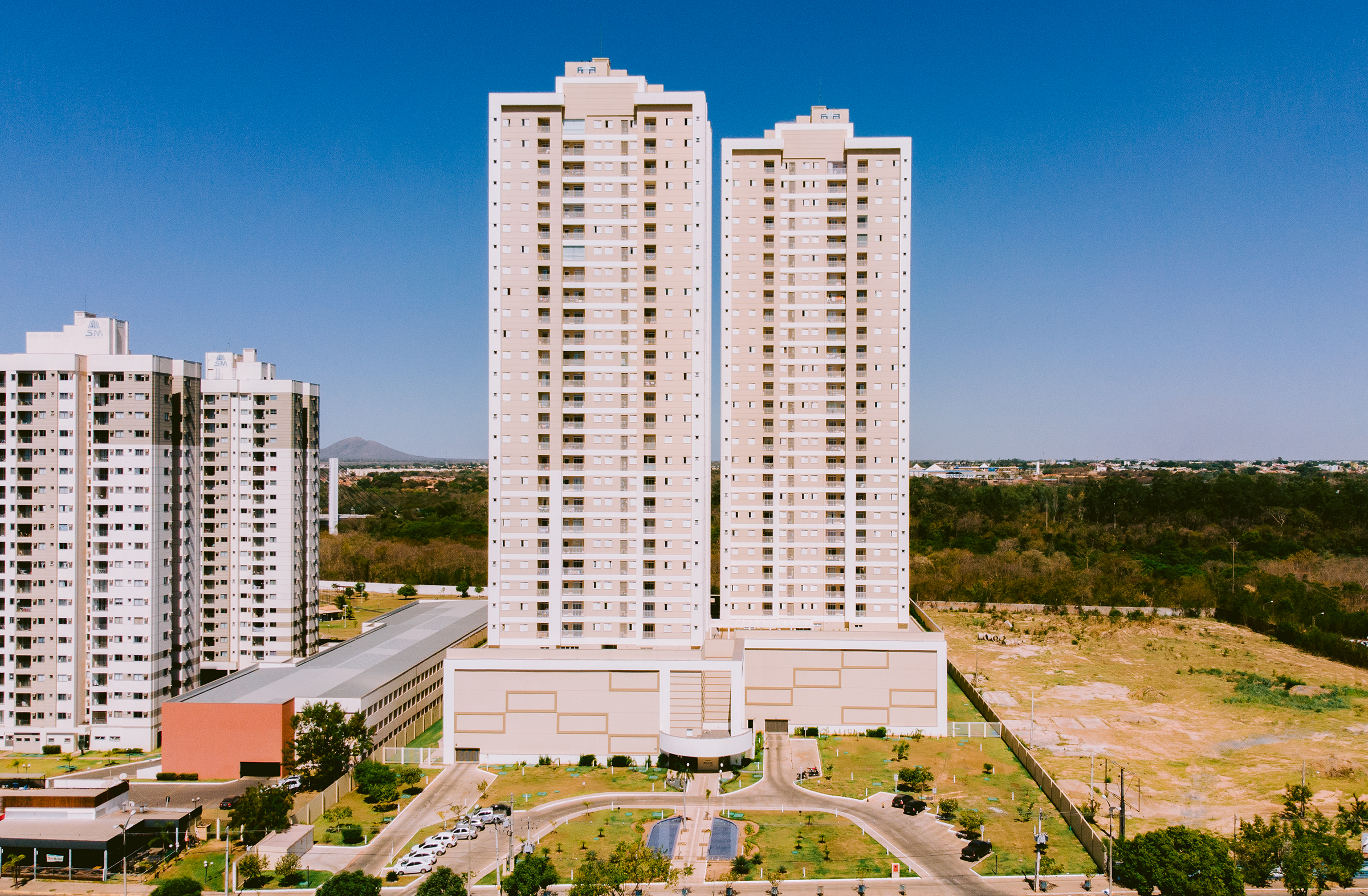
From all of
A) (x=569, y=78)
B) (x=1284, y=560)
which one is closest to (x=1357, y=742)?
(x=569, y=78)

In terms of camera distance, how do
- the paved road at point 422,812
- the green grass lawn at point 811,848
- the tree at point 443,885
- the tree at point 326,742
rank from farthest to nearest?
the tree at point 326,742 < the paved road at point 422,812 < the green grass lawn at point 811,848 < the tree at point 443,885

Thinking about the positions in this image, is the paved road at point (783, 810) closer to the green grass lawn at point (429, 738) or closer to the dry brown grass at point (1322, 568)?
the green grass lawn at point (429, 738)

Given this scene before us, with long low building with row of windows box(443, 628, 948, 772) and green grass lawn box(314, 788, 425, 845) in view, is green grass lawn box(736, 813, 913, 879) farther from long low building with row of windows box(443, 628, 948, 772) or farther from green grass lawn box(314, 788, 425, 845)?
green grass lawn box(314, 788, 425, 845)

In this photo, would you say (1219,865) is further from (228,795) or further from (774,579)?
(228,795)

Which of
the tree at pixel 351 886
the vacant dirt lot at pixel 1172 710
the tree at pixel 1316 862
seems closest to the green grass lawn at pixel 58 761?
the tree at pixel 351 886

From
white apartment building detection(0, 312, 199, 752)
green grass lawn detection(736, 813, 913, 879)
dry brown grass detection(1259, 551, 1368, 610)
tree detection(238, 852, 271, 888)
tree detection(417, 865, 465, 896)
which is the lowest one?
green grass lawn detection(736, 813, 913, 879)

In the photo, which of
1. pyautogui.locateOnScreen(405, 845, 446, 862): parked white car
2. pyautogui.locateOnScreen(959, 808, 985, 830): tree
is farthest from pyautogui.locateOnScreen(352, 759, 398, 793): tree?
pyautogui.locateOnScreen(959, 808, 985, 830): tree

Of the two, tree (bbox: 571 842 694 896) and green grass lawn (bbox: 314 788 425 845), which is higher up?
tree (bbox: 571 842 694 896)

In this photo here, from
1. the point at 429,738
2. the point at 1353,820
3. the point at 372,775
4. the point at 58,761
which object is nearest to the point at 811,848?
the point at 372,775
